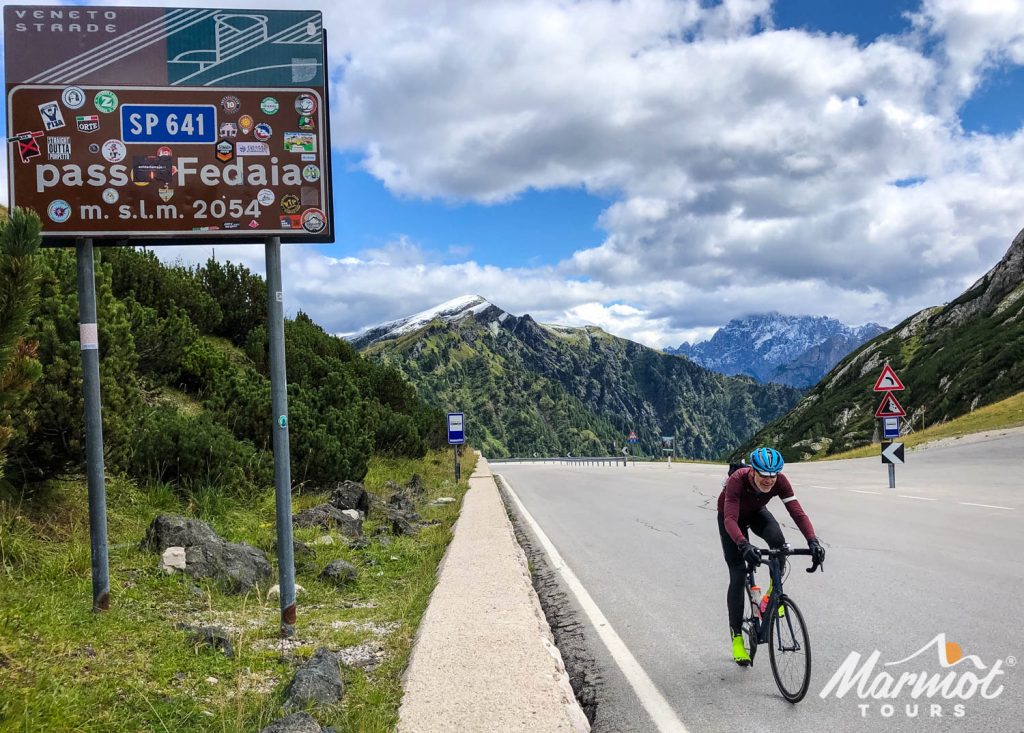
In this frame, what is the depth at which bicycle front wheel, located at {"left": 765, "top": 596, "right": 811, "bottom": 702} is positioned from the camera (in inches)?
180

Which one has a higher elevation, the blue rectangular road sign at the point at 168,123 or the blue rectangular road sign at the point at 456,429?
the blue rectangular road sign at the point at 168,123

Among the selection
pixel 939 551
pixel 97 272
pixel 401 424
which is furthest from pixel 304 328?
pixel 939 551

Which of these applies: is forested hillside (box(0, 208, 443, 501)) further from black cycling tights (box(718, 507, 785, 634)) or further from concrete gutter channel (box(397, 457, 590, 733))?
black cycling tights (box(718, 507, 785, 634))

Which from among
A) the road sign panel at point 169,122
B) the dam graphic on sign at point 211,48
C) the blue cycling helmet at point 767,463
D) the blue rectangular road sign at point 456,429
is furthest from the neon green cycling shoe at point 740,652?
the blue rectangular road sign at point 456,429

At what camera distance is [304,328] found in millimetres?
24922

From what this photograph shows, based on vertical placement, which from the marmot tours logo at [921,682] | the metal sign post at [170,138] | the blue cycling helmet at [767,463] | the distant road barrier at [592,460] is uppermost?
the metal sign post at [170,138]

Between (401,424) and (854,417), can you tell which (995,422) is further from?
(854,417)

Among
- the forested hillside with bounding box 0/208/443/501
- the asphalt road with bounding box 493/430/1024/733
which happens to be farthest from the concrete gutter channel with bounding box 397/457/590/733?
the forested hillside with bounding box 0/208/443/501

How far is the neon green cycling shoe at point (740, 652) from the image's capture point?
5.28 metres

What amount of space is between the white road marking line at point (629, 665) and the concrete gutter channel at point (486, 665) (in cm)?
45

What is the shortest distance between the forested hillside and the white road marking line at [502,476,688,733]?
4035 millimetres

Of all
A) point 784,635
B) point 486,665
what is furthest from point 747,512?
point 486,665

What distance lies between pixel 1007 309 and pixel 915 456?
46400 mm

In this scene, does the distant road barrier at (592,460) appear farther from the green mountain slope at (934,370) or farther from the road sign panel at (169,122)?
the road sign panel at (169,122)
